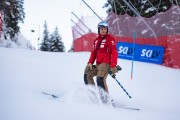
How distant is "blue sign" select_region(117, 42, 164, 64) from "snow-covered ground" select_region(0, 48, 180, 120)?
225 cm

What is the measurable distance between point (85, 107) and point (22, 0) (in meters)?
57.8

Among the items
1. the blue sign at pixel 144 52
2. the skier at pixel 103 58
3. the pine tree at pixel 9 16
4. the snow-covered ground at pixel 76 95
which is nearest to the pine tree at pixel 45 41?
the pine tree at pixel 9 16

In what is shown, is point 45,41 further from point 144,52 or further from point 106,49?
point 106,49

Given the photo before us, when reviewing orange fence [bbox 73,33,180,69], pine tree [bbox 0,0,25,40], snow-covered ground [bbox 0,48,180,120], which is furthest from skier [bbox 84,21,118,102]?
pine tree [bbox 0,0,25,40]

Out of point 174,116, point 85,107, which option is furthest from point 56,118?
point 174,116

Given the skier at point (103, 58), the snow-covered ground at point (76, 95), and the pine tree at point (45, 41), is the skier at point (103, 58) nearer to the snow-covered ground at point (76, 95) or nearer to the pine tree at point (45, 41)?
the snow-covered ground at point (76, 95)

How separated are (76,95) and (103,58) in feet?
3.14

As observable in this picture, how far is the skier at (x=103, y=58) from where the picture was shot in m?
6.24

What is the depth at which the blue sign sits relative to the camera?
50.4 feet

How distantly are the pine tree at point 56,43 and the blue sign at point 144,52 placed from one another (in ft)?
146

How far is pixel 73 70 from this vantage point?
10750 mm

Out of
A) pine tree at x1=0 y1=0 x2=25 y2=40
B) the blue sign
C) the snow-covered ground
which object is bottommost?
the snow-covered ground

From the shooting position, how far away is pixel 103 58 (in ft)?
20.9

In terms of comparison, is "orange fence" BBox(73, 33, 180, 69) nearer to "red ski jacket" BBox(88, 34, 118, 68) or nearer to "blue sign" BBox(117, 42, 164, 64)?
"blue sign" BBox(117, 42, 164, 64)
